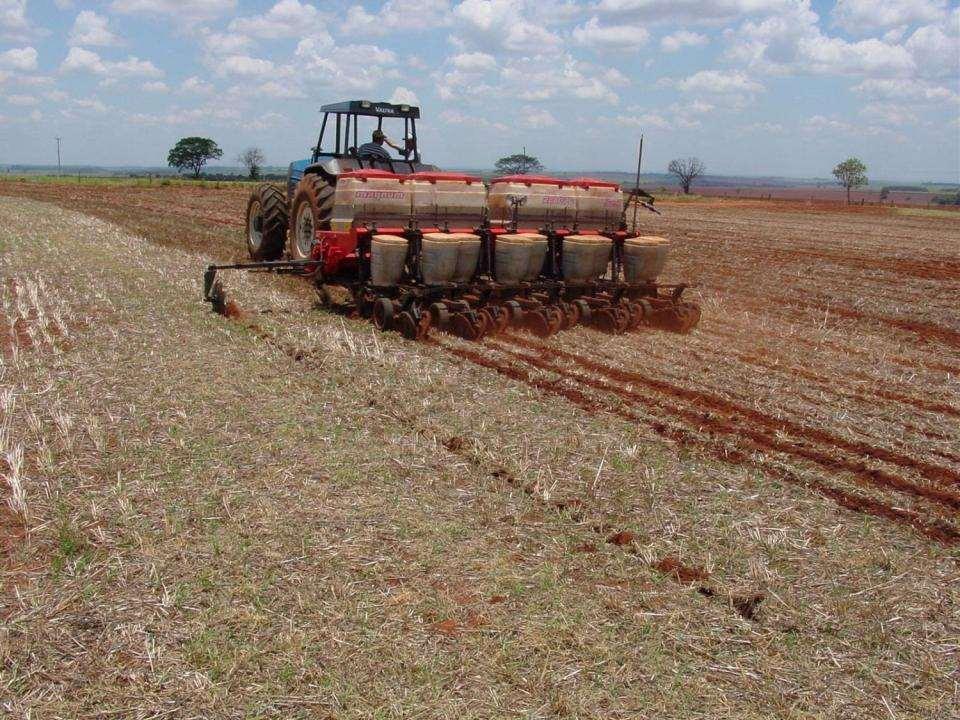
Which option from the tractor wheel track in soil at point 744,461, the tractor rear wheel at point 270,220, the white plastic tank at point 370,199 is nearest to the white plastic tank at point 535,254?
the white plastic tank at point 370,199

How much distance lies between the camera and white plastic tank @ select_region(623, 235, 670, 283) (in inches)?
402

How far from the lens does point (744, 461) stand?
5.51m

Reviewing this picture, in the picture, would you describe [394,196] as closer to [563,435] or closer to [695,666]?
[563,435]

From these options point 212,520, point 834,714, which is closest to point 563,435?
point 212,520

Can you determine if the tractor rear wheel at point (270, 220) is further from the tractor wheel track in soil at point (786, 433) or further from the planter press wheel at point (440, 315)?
the tractor wheel track in soil at point (786, 433)

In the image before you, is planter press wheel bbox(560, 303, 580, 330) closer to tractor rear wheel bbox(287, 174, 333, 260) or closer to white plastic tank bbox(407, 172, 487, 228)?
white plastic tank bbox(407, 172, 487, 228)

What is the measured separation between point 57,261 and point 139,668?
11971 mm

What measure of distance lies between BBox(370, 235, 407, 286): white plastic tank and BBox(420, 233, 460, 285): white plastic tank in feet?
0.76

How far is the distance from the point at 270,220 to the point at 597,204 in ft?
16.8

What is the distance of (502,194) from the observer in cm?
1041

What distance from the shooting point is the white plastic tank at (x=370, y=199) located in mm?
9539

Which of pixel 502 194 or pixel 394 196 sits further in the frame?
pixel 502 194

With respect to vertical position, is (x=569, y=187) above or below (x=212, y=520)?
above

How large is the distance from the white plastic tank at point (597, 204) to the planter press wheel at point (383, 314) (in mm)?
2993
